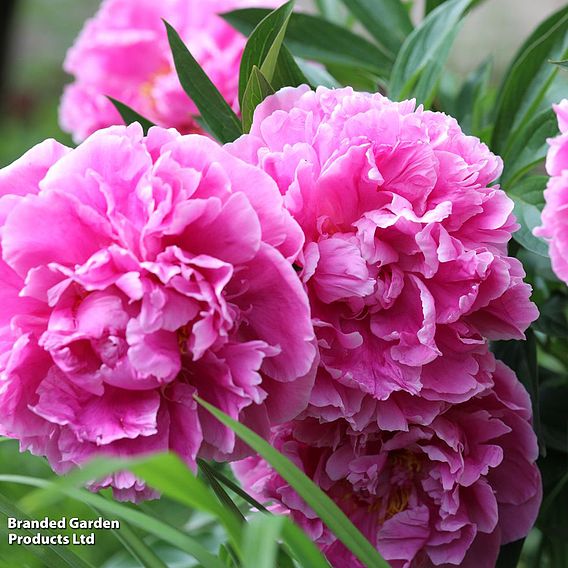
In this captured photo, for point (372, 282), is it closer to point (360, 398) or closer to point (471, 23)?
point (360, 398)

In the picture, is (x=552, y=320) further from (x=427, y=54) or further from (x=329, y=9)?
(x=329, y=9)

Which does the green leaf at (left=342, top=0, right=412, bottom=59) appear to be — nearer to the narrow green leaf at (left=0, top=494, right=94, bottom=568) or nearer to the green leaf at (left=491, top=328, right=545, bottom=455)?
Result: the green leaf at (left=491, top=328, right=545, bottom=455)

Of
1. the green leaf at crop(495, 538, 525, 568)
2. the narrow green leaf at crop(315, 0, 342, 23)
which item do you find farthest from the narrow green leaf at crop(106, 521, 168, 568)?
the narrow green leaf at crop(315, 0, 342, 23)

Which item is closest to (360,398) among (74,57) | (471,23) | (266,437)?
(266,437)

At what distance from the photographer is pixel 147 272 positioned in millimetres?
308

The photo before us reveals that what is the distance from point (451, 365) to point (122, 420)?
129 millimetres

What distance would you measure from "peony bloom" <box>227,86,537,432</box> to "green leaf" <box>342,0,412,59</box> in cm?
25

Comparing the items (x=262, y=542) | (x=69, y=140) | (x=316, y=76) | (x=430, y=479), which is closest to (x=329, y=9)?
(x=316, y=76)

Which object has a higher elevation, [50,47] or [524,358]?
[524,358]

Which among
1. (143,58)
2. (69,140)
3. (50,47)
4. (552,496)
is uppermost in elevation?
(143,58)

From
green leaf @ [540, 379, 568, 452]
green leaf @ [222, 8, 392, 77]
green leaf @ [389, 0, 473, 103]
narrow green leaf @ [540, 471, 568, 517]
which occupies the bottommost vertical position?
narrow green leaf @ [540, 471, 568, 517]

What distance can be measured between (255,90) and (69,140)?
1157 millimetres

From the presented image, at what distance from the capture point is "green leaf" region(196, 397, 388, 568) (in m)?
0.28

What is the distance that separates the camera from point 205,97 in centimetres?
45
